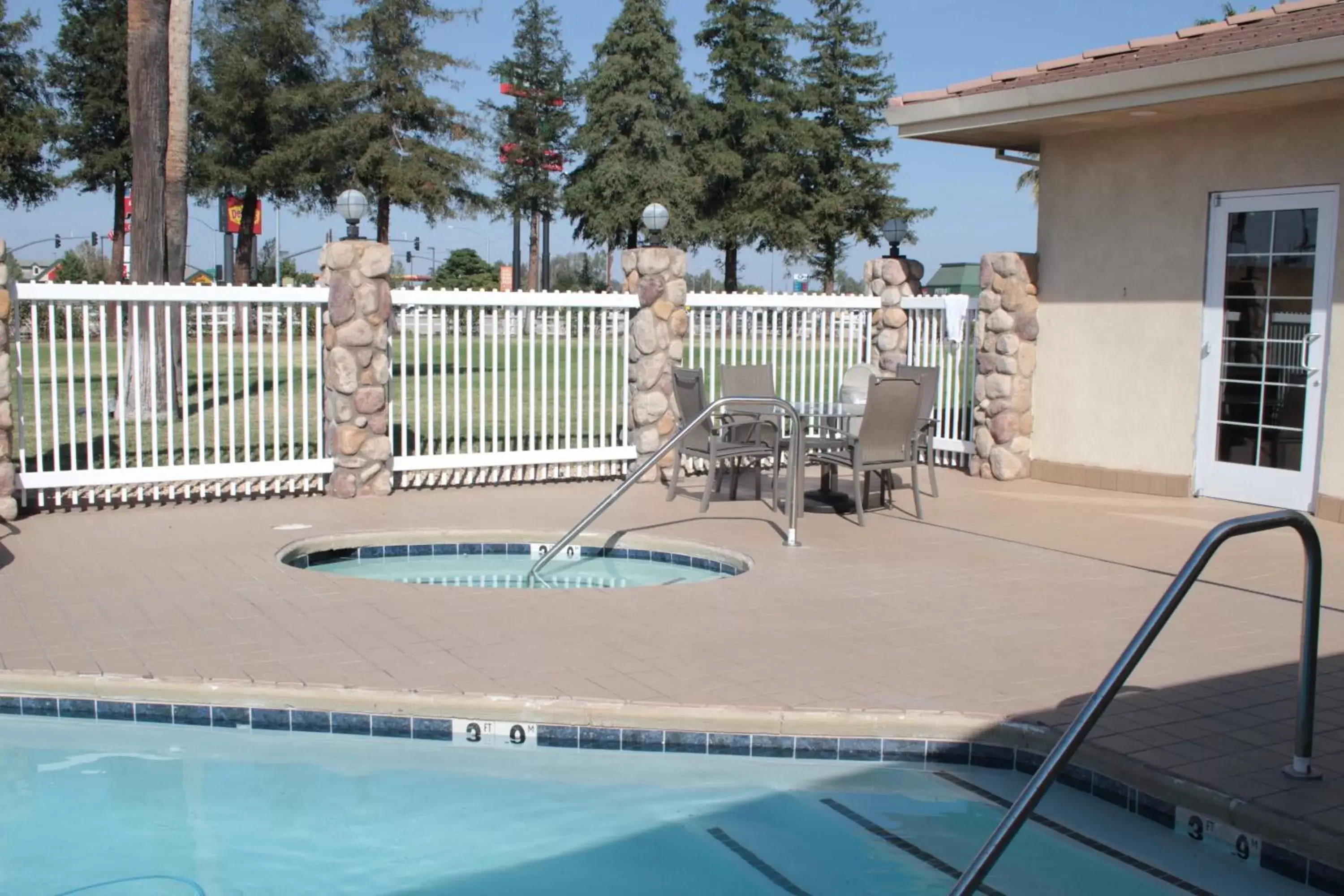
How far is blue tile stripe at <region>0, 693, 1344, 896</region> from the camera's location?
4.58 m

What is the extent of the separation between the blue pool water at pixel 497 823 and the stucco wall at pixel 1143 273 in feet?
21.2

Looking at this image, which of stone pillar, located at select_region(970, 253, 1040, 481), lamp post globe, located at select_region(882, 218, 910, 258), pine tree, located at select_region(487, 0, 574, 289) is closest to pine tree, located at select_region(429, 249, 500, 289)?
pine tree, located at select_region(487, 0, 574, 289)

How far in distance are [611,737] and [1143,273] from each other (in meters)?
7.83

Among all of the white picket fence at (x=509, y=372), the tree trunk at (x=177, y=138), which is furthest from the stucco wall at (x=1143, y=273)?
the tree trunk at (x=177, y=138)

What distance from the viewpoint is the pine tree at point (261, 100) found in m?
35.9

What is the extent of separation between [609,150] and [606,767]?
42106mm

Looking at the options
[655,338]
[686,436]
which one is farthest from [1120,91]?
[686,436]

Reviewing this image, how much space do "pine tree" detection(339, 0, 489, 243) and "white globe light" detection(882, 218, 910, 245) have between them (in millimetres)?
26654

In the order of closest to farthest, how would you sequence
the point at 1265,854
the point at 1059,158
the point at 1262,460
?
Answer: the point at 1265,854 < the point at 1262,460 < the point at 1059,158

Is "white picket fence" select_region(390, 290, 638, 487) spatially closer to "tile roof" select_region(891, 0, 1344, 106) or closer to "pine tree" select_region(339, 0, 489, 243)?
"tile roof" select_region(891, 0, 1344, 106)

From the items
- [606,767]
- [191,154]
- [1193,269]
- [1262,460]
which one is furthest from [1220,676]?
[191,154]

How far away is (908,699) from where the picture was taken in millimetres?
4883

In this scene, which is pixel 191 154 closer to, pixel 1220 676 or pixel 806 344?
pixel 806 344

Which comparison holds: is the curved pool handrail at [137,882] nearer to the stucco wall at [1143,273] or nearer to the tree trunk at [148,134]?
the stucco wall at [1143,273]
